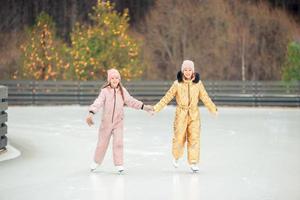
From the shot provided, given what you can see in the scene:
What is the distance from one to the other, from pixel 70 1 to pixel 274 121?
50308 mm

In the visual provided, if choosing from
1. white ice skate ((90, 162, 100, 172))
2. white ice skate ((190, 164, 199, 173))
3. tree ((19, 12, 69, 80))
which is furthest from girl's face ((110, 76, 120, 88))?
tree ((19, 12, 69, 80))

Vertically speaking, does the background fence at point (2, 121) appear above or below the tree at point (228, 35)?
below

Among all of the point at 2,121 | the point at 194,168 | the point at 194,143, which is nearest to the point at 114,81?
the point at 194,143

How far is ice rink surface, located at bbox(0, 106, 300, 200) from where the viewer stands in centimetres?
955

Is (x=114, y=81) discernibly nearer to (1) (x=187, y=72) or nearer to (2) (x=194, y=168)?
(1) (x=187, y=72)

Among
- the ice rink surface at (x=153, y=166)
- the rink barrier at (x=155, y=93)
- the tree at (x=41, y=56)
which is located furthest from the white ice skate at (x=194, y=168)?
the tree at (x=41, y=56)

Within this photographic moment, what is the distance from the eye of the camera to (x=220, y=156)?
45.2 ft

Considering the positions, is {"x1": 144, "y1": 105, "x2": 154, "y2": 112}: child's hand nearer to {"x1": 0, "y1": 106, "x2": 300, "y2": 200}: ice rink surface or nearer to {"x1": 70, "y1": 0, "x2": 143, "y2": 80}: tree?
{"x1": 0, "y1": 106, "x2": 300, "y2": 200}: ice rink surface

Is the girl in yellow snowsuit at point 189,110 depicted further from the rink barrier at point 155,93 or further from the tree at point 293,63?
the tree at point 293,63

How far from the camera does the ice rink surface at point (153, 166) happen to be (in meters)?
9.55

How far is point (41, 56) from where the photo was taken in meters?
42.2

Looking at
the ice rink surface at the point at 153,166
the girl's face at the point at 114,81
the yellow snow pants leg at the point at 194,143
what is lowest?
the ice rink surface at the point at 153,166

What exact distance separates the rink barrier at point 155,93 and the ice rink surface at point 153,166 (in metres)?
11.2

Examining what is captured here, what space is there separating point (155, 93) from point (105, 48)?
189 inches
